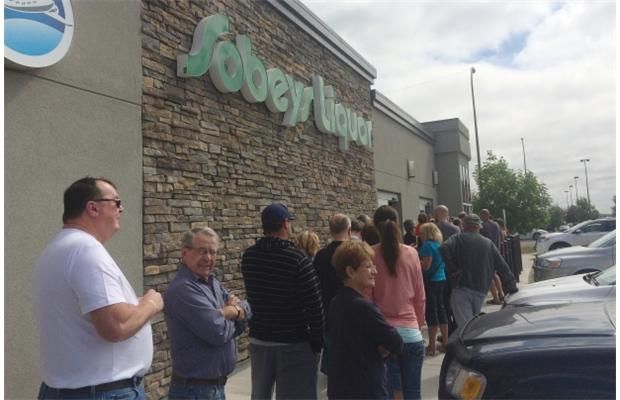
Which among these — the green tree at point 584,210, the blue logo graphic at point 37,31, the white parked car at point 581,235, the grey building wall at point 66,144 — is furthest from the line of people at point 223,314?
the green tree at point 584,210

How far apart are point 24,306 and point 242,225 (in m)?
3.22

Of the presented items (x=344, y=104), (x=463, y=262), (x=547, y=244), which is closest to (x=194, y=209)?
(x=463, y=262)

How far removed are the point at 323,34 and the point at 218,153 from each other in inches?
184

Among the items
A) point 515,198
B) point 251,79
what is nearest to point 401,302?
point 251,79

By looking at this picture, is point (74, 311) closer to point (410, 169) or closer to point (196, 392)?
point (196, 392)

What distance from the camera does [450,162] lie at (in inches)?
808

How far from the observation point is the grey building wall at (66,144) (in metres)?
3.90

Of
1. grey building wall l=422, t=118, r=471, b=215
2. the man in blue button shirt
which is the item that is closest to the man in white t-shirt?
the man in blue button shirt

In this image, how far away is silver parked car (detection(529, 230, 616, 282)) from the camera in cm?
902

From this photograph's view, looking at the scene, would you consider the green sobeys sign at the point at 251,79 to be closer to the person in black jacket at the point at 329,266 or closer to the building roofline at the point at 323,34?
the building roofline at the point at 323,34

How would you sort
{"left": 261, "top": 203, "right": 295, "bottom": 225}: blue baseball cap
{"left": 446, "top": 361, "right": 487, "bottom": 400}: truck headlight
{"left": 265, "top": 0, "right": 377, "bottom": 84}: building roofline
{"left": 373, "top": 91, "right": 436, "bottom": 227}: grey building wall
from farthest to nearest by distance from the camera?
{"left": 373, "top": 91, "right": 436, "bottom": 227}: grey building wall → {"left": 265, "top": 0, "right": 377, "bottom": 84}: building roofline → {"left": 261, "top": 203, "right": 295, "bottom": 225}: blue baseball cap → {"left": 446, "top": 361, "right": 487, "bottom": 400}: truck headlight

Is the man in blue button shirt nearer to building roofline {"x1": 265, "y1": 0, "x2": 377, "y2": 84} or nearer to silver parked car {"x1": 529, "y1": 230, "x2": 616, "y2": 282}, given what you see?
building roofline {"x1": 265, "y1": 0, "x2": 377, "y2": 84}

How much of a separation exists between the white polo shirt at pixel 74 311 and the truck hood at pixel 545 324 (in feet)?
6.87

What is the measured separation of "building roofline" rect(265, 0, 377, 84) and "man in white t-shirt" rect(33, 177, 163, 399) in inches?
263
